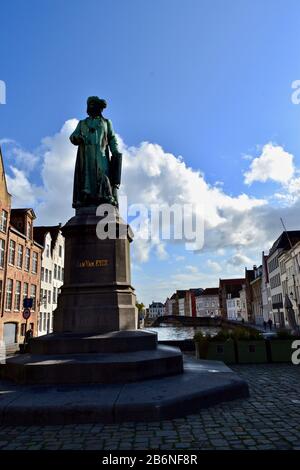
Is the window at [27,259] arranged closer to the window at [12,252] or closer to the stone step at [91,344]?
the window at [12,252]

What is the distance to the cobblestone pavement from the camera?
453 centimetres

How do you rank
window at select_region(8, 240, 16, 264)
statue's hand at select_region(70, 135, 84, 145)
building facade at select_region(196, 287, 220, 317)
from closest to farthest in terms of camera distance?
1. statue's hand at select_region(70, 135, 84, 145)
2. window at select_region(8, 240, 16, 264)
3. building facade at select_region(196, 287, 220, 317)

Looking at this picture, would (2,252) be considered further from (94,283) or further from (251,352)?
(251,352)

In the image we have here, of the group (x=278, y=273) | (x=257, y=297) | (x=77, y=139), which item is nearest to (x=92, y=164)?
(x=77, y=139)

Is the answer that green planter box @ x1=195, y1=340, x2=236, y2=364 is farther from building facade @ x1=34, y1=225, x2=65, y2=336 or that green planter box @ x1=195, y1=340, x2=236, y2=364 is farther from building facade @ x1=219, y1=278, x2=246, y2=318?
building facade @ x1=219, y1=278, x2=246, y2=318

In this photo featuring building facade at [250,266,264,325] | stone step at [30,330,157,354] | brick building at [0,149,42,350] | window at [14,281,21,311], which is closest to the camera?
stone step at [30,330,157,354]

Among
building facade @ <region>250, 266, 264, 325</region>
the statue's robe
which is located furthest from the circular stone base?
building facade @ <region>250, 266, 264, 325</region>

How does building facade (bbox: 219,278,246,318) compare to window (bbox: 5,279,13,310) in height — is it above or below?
above

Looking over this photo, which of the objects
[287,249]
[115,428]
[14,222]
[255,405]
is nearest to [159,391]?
A: [115,428]

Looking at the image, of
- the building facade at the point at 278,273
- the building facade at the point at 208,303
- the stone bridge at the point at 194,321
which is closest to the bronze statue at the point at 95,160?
the building facade at the point at 278,273

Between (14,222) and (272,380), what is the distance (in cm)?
3590

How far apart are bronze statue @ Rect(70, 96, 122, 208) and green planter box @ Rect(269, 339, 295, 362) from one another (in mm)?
7706

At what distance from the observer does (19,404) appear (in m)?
5.76

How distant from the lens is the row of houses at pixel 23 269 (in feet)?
109
